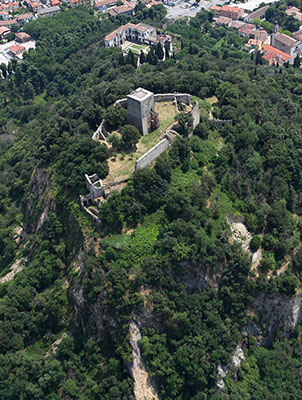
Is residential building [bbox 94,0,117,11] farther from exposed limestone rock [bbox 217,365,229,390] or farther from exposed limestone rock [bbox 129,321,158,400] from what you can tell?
exposed limestone rock [bbox 217,365,229,390]

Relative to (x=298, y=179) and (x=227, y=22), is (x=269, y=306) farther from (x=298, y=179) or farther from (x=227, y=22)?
(x=227, y=22)

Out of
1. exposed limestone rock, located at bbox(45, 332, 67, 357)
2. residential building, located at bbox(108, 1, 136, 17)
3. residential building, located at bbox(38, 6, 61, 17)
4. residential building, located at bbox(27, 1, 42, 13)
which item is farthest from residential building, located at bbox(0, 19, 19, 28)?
exposed limestone rock, located at bbox(45, 332, 67, 357)

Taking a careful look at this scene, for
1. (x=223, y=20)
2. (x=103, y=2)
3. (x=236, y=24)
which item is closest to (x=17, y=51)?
(x=103, y=2)

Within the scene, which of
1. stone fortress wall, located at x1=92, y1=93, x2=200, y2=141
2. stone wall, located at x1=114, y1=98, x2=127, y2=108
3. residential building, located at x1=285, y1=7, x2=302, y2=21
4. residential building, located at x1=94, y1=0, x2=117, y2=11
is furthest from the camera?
residential building, located at x1=94, y1=0, x2=117, y2=11

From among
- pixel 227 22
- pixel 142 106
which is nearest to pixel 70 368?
pixel 142 106

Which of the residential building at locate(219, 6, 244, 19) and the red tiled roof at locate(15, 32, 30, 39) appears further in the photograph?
the residential building at locate(219, 6, 244, 19)
